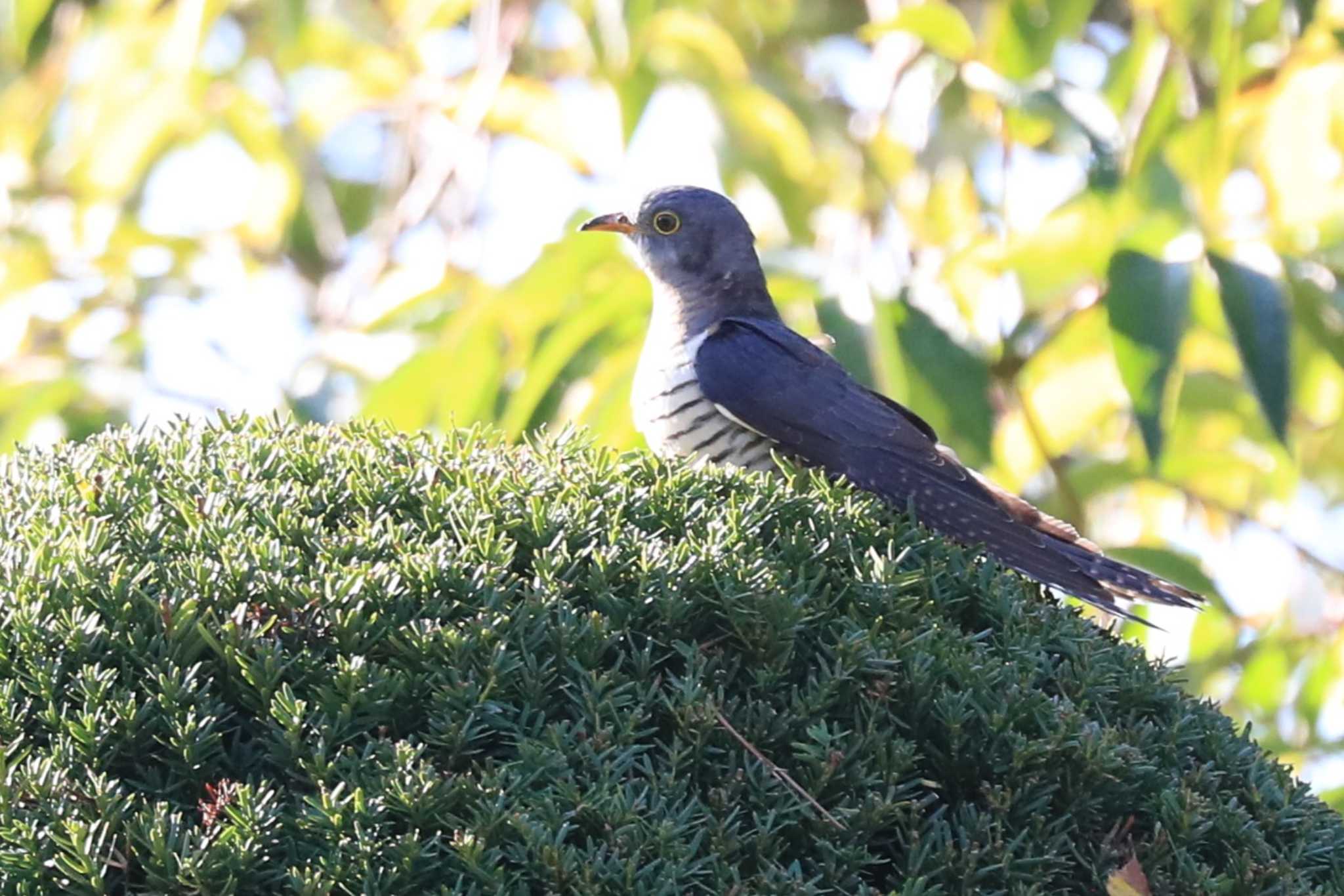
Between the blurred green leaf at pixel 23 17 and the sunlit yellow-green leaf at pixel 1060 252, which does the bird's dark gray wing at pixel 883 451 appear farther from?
the blurred green leaf at pixel 23 17

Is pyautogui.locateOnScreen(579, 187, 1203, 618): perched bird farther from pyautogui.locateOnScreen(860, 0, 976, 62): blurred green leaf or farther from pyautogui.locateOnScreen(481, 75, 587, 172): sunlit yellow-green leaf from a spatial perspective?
pyautogui.locateOnScreen(481, 75, 587, 172): sunlit yellow-green leaf

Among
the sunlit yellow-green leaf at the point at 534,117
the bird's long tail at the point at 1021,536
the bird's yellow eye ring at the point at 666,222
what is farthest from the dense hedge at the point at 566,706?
the sunlit yellow-green leaf at the point at 534,117

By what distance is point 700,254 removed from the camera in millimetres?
4875

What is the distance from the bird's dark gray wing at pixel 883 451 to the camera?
11.8 feet

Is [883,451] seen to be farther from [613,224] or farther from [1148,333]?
[613,224]

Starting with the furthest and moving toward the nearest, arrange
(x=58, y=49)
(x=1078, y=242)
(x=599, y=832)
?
(x=58, y=49)
(x=1078, y=242)
(x=599, y=832)

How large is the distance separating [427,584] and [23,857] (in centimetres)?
67

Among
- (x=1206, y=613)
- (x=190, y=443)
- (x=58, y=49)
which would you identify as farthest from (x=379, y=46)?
(x=190, y=443)

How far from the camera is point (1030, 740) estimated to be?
8.05ft

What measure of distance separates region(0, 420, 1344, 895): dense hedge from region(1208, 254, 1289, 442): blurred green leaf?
1.63m

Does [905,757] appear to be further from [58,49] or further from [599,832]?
[58,49]

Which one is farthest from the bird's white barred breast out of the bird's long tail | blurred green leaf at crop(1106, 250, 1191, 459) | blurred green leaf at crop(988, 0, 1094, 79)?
blurred green leaf at crop(988, 0, 1094, 79)

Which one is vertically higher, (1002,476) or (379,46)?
(379,46)

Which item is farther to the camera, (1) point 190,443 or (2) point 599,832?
(1) point 190,443
